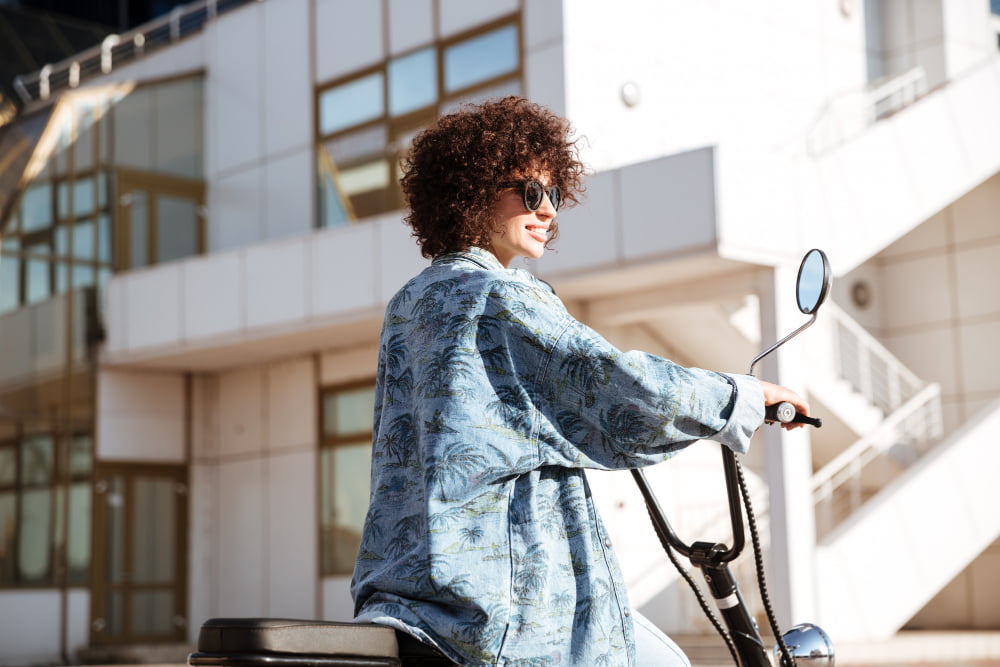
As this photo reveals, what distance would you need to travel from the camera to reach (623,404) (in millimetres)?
2350

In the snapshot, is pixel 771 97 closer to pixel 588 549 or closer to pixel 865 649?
pixel 865 649

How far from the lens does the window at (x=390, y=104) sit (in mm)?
16062

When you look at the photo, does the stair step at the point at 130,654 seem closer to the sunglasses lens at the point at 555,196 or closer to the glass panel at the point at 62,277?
the glass panel at the point at 62,277

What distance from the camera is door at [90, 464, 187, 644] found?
720 inches

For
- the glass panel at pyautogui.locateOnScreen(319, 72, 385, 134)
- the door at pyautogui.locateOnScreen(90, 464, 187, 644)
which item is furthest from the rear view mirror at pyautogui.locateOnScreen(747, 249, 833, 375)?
the door at pyautogui.locateOnScreen(90, 464, 187, 644)

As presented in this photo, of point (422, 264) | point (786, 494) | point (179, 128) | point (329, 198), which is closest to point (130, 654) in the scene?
point (329, 198)

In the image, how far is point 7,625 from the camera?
18250 mm

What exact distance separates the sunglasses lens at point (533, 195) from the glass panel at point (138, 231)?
17.0 m

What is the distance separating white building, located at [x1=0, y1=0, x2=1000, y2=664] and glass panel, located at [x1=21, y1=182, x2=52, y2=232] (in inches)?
1.8

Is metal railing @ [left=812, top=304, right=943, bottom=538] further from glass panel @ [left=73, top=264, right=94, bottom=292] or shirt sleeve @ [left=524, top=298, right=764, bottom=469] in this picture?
shirt sleeve @ [left=524, top=298, right=764, bottom=469]

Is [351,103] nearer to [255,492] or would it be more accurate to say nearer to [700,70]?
[700,70]

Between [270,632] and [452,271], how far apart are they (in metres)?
0.74

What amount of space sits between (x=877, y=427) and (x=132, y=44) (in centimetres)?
1344

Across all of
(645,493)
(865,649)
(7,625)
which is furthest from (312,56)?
(645,493)
